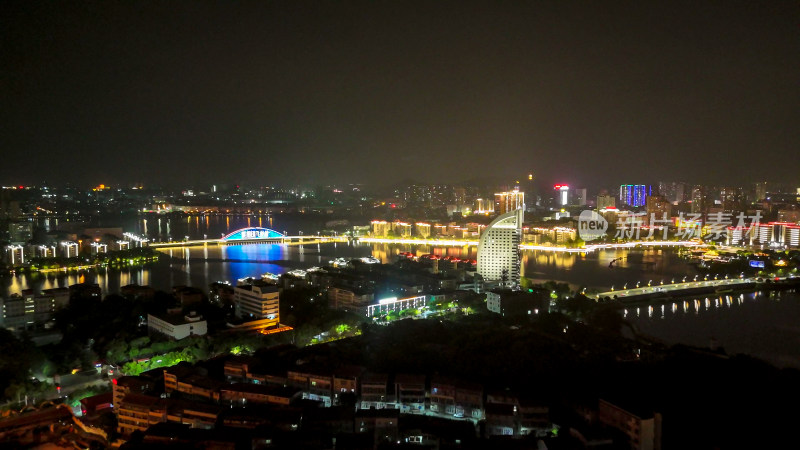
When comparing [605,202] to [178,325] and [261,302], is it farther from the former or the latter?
[178,325]

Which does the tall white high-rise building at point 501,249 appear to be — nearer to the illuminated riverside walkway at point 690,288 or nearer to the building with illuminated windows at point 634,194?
the illuminated riverside walkway at point 690,288

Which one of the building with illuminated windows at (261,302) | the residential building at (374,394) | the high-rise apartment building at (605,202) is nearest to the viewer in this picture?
the residential building at (374,394)

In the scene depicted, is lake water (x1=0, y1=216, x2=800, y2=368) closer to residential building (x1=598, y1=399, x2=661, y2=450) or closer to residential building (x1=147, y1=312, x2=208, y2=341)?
residential building (x1=598, y1=399, x2=661, y2=450)

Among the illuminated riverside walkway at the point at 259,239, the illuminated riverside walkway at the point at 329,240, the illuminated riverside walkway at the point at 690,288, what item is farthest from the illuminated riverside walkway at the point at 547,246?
the illuminated riverside walkway at the point at 690,288

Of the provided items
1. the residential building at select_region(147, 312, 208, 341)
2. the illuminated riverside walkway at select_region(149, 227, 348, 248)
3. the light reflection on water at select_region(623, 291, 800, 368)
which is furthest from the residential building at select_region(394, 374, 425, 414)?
the illuminated riverside walkway at select_region(149, 227, 348, 248)

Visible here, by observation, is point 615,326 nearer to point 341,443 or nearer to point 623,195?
point 341,443

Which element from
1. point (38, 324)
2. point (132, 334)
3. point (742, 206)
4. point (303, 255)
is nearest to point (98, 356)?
point (132, 334)
